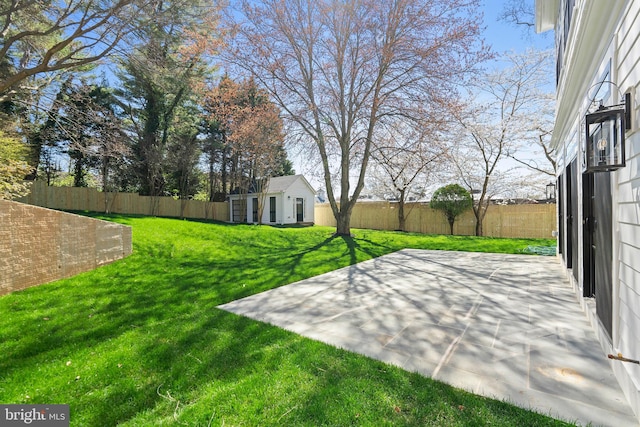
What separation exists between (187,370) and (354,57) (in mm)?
9396

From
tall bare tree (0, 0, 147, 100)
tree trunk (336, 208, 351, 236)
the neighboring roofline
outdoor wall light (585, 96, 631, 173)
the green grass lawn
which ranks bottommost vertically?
the green grass lawn

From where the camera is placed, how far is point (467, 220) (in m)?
14.1

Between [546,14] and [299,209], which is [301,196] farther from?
[546,14]

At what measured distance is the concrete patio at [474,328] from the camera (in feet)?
6.49

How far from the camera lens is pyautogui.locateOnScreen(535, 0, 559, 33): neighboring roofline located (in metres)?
6.68

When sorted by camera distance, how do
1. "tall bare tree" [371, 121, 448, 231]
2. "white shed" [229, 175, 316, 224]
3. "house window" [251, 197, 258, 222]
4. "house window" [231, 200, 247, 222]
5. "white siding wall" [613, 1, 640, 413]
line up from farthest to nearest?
"house window" [231, 200, 247, 222]
"house window" [251, 197, 258, 222]
"white shed" [229, 175, 316, 224]
"tall bare tree" [371, 121, 448, 231]
"white siding wall" [613, 1, 640, 413]

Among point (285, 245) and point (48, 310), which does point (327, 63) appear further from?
point (48, 310)

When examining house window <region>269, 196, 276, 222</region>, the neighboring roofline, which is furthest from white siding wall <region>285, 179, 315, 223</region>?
the neighboring roofline

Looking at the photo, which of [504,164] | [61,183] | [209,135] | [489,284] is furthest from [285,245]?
[61,183]

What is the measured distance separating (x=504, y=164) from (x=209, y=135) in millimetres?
17540

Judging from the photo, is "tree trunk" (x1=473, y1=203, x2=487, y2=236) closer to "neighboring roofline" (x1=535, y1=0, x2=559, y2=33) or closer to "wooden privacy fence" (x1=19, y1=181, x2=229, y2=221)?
"neighboring roofline" (x1=535, y1=0, x2=559, y2=33)

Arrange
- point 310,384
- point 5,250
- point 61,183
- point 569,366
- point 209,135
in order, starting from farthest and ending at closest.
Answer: point 209,135 → point 61,183 → point 5,250 → point 569,366 → point 310,384

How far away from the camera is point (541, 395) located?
192 cm

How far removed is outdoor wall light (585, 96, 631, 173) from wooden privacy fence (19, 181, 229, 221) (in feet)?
54.3
